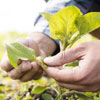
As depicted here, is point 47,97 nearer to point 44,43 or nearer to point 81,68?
point 81,68

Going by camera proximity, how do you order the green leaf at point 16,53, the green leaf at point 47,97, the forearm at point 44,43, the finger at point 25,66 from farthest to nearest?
the forearm at point 44,43
the finger at point 25,66
the green leaf at point 47,97
the green leaf at point 16,53

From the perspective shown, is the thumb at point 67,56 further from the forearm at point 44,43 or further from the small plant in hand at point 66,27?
the forearm at point 44,43

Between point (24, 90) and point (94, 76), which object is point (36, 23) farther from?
point (94, 76)

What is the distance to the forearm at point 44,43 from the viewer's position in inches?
60.6

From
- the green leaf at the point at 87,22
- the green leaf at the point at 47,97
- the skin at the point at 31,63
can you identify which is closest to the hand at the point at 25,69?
the skin at the point at 31,63

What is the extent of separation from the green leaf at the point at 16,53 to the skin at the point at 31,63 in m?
0.27

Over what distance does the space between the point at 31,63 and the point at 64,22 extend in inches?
14.0

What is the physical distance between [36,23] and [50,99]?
94 centimetres

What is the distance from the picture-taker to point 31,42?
4.54 feet

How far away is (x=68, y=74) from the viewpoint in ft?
2.80

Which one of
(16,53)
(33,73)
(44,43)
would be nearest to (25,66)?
(33,73)

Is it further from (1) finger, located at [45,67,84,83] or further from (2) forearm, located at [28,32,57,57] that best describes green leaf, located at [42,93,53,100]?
(2) forearm, located at [28,32,57,57]

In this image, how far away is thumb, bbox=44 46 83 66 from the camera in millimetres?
864

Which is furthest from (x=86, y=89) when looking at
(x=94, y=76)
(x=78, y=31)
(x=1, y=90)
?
(x=1, y=90)
